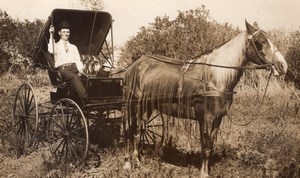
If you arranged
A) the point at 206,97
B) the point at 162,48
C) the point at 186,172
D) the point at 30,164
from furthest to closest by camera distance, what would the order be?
the point at 162,48
the point at 30,164
the point at 186,172
the point at 206,97

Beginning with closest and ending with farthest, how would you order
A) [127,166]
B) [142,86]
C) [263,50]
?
1. [263,50]
2. [127,166]
3. [142,86]

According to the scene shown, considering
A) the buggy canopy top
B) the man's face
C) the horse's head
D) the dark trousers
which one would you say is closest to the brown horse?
the horse's head

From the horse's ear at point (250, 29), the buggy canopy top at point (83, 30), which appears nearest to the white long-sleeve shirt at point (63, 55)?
the buggy canopy top at point (83, 30)

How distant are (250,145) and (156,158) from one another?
7.22ft

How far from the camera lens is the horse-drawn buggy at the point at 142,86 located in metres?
6.55

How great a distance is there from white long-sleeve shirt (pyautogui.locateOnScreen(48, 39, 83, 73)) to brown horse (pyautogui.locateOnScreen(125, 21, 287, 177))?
187cm

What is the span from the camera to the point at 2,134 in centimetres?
891

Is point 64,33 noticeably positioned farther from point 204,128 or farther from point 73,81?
point 204,128

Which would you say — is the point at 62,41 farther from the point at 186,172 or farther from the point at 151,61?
the point at 186,172

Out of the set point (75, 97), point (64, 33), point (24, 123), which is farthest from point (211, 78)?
point (24, 123)

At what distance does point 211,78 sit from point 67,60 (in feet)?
10.3

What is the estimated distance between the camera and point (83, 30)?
30.2 ft

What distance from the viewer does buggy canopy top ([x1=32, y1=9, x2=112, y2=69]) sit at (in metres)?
8.26

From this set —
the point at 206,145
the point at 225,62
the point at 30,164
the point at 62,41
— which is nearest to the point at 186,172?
the point at 206,145
